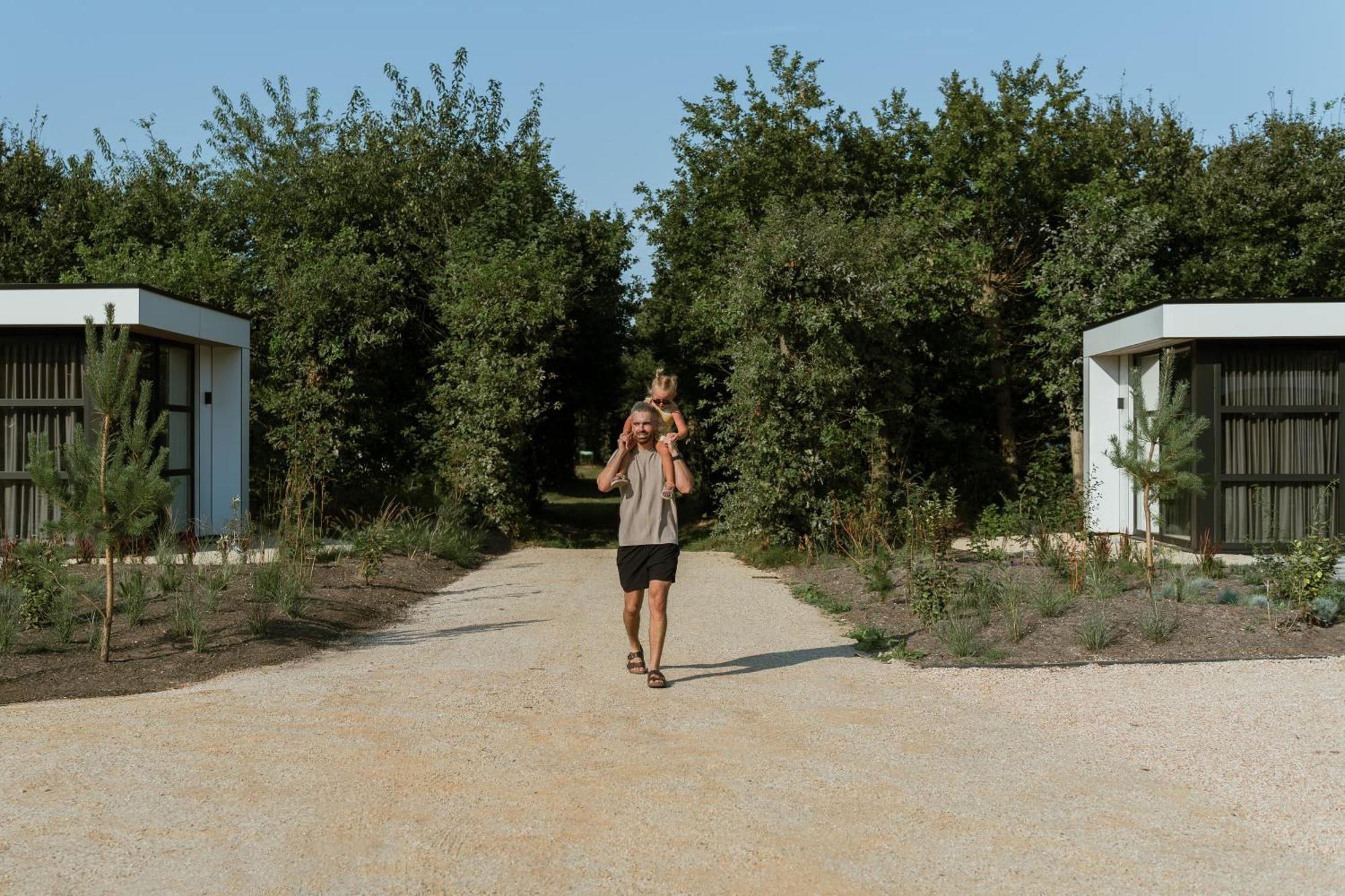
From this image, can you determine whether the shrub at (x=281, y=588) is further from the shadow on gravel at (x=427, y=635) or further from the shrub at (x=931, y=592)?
the shrub at (x=931, y=592)

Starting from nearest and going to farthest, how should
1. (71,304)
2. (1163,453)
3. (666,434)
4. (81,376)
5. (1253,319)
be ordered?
(666,434), (1163,453), (71,304), (1253,319), (81,376)

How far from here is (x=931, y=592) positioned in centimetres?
960

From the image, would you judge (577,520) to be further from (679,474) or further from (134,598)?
(679,474)

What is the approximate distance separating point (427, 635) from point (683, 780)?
4.68m

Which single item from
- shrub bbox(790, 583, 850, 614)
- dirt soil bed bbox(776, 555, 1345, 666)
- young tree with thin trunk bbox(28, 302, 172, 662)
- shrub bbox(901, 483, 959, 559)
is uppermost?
young tree with thin trunk bbox(28, 302, 172, 662)

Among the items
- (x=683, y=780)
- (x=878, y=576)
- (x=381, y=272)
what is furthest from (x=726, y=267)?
(x=683, y=780)

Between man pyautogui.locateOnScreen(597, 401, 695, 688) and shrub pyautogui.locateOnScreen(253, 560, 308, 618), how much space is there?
347 cm

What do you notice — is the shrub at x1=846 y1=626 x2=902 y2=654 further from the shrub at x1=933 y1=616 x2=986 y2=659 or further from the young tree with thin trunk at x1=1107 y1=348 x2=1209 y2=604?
the young tree with thin trunk at x1=1107 y1=348 x2=1209 y2=604

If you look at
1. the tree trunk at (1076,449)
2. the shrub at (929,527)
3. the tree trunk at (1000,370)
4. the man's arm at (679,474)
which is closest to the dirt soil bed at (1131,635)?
the shrub at (929,527)

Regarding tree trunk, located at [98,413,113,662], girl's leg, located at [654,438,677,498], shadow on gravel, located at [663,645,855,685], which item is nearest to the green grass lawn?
shadow on gravel, located at [663,645,855,685]

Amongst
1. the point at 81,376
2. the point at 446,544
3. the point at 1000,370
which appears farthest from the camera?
the point at 1000,370

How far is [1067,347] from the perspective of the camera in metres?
20.0

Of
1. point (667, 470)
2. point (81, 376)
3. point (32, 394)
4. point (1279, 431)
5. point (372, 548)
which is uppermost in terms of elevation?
point (81, 376)

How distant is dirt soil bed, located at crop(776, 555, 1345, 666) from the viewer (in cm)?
841
